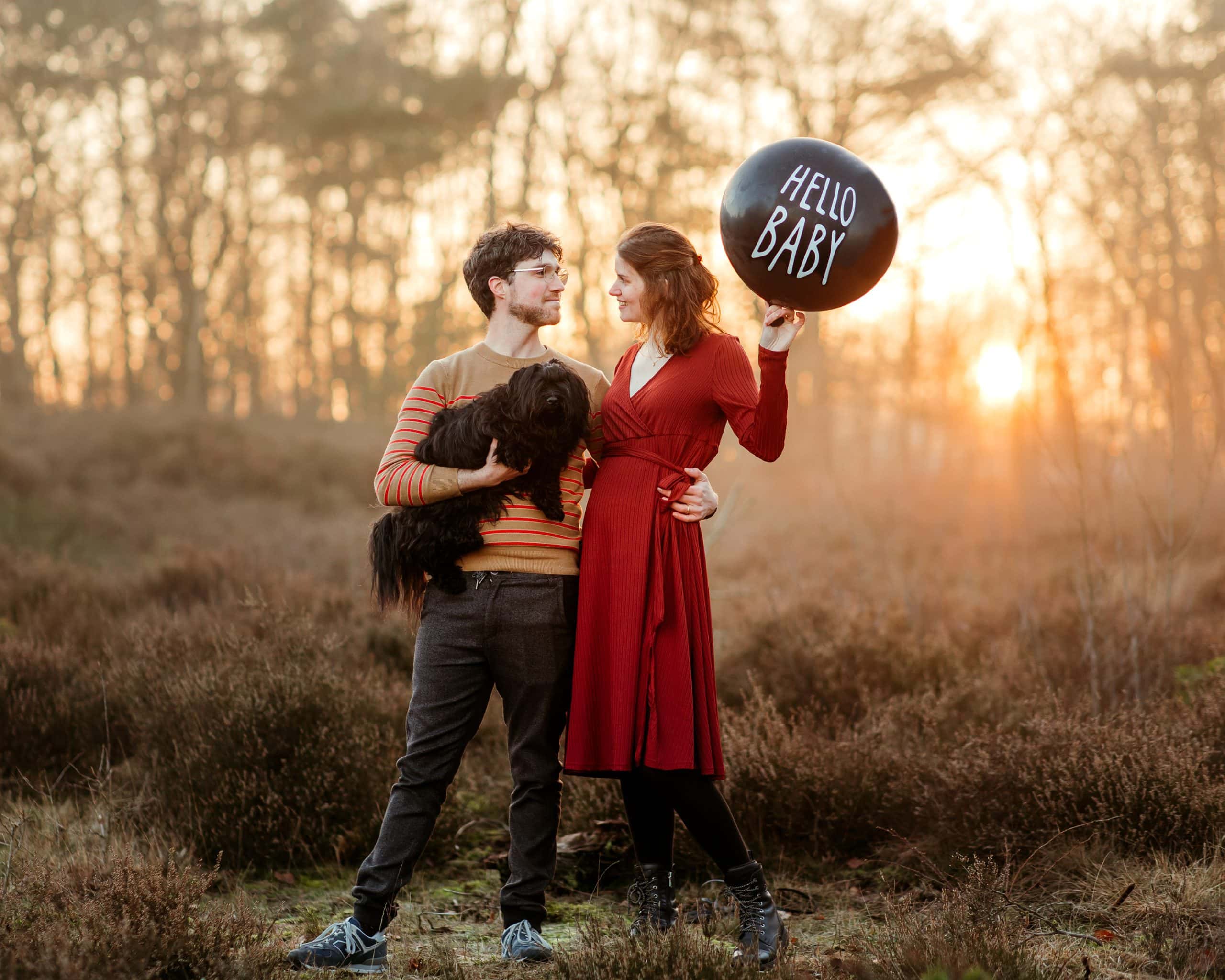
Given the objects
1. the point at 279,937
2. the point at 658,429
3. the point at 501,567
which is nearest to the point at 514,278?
the point at 658,429

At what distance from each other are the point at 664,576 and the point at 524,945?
1077mm

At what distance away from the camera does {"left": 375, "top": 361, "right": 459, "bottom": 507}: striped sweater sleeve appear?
2875 mm

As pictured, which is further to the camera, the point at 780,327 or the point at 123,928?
the point at 780,327

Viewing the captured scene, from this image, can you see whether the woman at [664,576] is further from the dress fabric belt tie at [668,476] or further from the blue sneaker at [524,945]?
the blue sneaker at [524,945]

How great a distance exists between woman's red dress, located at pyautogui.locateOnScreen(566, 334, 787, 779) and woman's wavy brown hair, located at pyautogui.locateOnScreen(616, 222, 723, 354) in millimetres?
77

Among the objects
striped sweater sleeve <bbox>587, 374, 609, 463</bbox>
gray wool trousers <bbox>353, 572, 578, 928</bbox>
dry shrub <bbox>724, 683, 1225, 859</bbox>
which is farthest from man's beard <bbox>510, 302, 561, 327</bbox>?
dry shrub <bbox>724, 683, 1225, 859</bbox>

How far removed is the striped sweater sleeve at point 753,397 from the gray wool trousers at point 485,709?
638 millimetres

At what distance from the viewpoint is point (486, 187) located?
41.7 feet

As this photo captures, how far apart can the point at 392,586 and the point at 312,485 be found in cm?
1282

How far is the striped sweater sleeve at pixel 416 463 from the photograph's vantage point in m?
2.88

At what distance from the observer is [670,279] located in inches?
120

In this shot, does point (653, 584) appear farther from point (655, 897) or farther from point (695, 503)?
point (655, 897)

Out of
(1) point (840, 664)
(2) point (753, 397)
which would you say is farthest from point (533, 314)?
(1) point (840, 664)

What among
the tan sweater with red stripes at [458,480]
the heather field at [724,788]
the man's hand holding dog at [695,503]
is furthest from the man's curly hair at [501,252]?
the heather field at [724,788]
